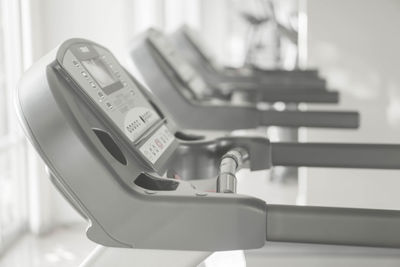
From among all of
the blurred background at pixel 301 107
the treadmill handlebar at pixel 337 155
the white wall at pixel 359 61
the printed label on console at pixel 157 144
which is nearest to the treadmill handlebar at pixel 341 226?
the blurred background at pixel 301 107

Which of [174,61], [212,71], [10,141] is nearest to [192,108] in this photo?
[174,61]

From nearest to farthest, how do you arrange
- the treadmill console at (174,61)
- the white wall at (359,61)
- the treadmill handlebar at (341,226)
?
the treadmill handlebar at (341,226) < the treadmill console at (174,61) < the white wall at (359,61)

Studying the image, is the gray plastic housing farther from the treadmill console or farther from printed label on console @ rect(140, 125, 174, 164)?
the treadmill console

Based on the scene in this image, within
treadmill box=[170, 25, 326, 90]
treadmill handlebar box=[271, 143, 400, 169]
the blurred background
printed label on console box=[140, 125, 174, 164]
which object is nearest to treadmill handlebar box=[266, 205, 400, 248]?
the blurred background

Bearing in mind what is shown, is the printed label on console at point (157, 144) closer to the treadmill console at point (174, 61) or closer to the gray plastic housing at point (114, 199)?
the gray plastic housing at point (114, 199)

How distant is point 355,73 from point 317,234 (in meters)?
1.69

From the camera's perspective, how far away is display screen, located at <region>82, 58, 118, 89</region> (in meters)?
1.22

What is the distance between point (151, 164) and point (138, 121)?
0.47ft

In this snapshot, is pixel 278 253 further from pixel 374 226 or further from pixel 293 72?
pixel 293 72

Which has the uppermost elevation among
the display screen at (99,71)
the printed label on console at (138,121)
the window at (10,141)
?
the display screen at (99,71)

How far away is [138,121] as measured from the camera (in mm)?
1324

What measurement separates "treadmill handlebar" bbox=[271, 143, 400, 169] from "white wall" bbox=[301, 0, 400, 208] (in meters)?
0.58

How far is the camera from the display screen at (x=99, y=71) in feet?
4.01

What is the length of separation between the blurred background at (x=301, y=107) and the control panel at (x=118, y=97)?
0.26 meters
